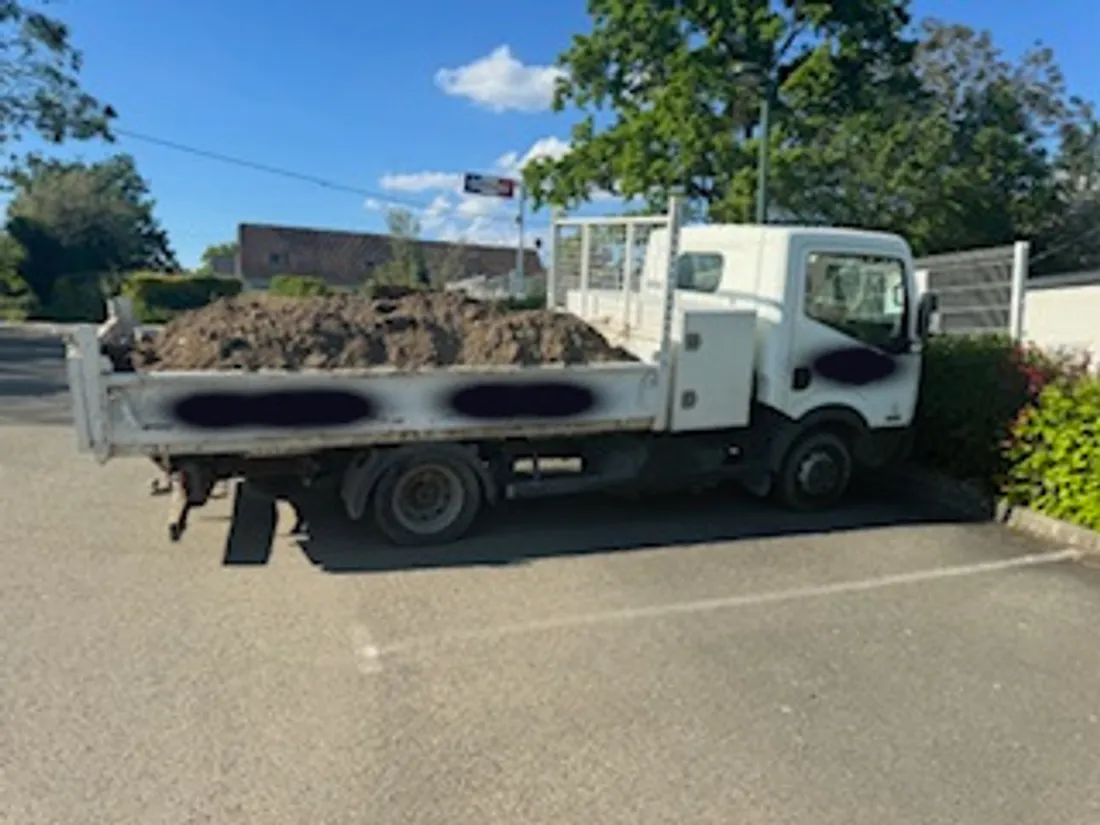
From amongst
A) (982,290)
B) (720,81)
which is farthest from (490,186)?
(982,290)

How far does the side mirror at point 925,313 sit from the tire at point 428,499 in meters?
3.84

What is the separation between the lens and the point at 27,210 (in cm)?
4381

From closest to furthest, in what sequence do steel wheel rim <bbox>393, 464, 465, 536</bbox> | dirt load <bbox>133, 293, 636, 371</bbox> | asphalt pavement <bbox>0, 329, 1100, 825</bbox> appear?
asphalt pavement <bbox>0, 329, 1100, 825</bbox>
dirt load <bbox>133, 293, 636, 371</bbox>
steel wheel rim <bbox>393, 464, 465, 536</bbox>

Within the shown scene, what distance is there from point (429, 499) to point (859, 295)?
378 centimetres

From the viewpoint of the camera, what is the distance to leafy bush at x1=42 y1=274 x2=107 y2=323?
1431 inches

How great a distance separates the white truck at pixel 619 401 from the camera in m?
5.34

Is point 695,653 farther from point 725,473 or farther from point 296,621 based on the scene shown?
point 725,473

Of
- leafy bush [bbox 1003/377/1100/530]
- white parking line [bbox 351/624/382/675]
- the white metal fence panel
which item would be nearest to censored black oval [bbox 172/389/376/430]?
white parking line [bbox 351/624/382/675]

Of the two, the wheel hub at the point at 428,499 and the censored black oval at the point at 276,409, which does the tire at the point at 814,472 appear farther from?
the censored black oval at the point at 276,409

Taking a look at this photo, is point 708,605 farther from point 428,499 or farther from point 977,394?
point 977,394

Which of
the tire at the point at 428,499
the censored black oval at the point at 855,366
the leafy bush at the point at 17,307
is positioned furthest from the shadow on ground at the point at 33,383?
the leafy bush at the point at 17,307

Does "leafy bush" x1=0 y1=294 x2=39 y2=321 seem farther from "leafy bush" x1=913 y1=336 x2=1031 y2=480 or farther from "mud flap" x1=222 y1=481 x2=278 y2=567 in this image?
"leafy bush" x1=913 y1=336 x2=1031 y2=480

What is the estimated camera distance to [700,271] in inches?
294

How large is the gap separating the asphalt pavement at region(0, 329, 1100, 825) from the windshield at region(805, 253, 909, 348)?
161 cm
